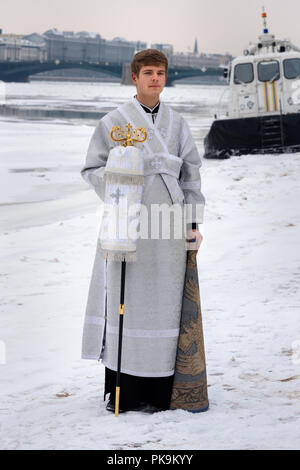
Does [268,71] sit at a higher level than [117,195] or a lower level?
higher

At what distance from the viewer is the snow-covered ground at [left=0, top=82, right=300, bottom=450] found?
9.77ft

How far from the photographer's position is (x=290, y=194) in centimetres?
975

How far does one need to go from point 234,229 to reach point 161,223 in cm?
454

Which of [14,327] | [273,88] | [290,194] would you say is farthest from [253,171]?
[14,327]

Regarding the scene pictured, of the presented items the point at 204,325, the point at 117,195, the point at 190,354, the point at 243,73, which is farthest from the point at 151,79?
the point at 243,73

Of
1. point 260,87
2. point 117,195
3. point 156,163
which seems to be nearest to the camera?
point 117,195

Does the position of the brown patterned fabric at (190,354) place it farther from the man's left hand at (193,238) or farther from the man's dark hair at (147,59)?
the man's dark hair at (147,59)

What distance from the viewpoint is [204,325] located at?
4512mm

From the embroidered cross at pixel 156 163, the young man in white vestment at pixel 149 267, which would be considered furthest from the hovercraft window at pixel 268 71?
the embroidered cross at pixel 156 163

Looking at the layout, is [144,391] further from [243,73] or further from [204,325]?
[243,73]

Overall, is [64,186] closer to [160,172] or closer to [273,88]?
[273,88]

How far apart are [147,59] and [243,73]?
13309 mm

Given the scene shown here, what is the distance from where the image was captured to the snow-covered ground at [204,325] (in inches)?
117

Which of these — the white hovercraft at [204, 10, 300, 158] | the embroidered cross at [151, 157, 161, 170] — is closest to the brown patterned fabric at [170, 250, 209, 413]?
the embroidered cross at [151, 157, 161, 170]
